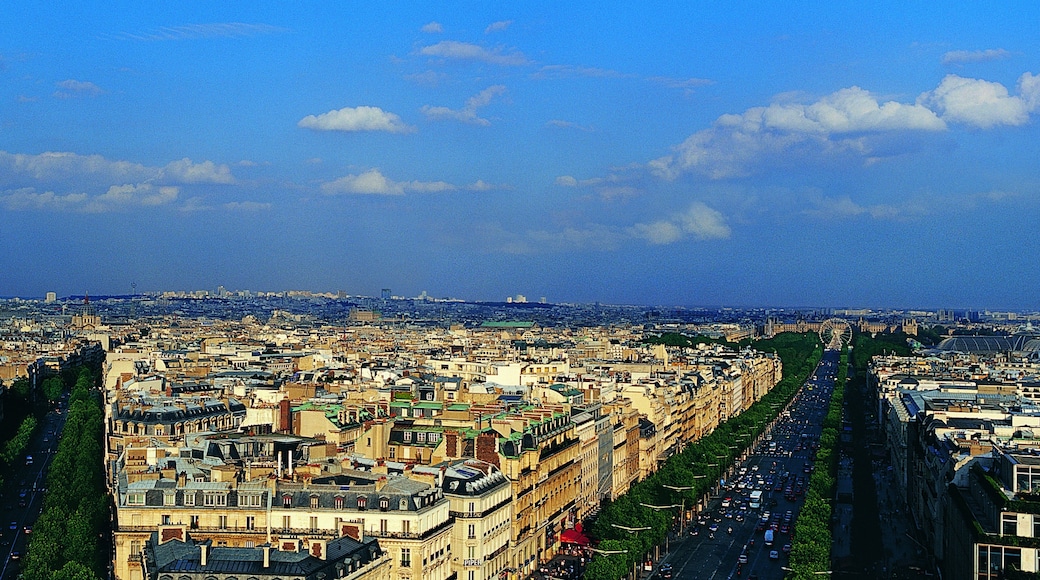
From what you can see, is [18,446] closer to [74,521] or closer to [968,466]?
[74,521]

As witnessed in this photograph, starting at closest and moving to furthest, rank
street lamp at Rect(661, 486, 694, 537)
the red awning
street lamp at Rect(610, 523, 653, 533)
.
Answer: street lamp at Rect(610, 523, 653, 533) < the red awning < street lamp at Rect(661, 486, 694, 537)

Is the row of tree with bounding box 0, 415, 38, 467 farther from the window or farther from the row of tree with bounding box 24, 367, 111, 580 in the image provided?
the window

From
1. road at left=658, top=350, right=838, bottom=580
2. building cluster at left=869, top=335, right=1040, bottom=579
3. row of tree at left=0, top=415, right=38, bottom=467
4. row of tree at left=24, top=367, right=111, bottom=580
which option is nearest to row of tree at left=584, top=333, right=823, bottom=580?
road at left=658, top=350, right=838, bottom=580

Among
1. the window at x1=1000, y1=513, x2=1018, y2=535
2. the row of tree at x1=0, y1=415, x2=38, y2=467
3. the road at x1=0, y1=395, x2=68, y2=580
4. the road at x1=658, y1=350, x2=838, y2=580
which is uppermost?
the window at x1=1000, y1=513, x2=1018, y2=535

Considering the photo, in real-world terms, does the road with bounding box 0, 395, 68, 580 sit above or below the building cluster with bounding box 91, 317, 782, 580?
below

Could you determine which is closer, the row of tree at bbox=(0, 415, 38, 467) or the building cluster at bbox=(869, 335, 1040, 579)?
the building cluster at bbox=(869, 335, 1040, 579)

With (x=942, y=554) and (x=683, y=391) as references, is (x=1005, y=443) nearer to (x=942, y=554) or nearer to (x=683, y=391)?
(x=942, y=554)
